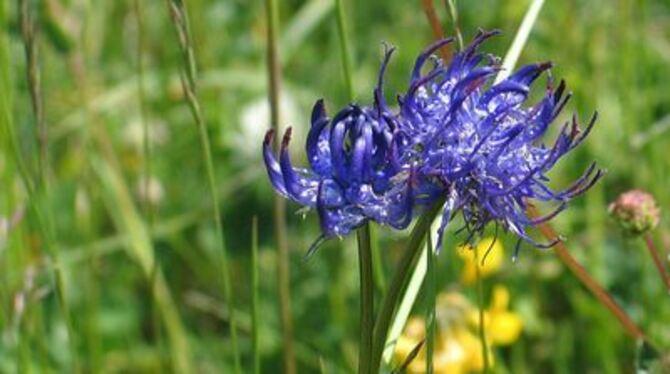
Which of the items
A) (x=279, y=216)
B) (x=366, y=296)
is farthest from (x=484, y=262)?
(x=366, y=296)

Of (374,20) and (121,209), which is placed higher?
(374,20)

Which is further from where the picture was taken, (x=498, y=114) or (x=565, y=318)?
(x=565, y=318)

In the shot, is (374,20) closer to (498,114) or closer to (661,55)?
(661,55)

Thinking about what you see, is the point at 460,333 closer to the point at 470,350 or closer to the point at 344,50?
the point at 470,350

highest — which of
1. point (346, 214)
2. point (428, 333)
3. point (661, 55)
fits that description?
point (661, 55)

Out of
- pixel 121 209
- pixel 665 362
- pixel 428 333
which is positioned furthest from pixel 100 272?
pixel 428 333

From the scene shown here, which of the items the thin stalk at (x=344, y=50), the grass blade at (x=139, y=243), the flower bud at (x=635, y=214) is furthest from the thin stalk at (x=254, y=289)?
the grass blade at (x=139, y=243)
